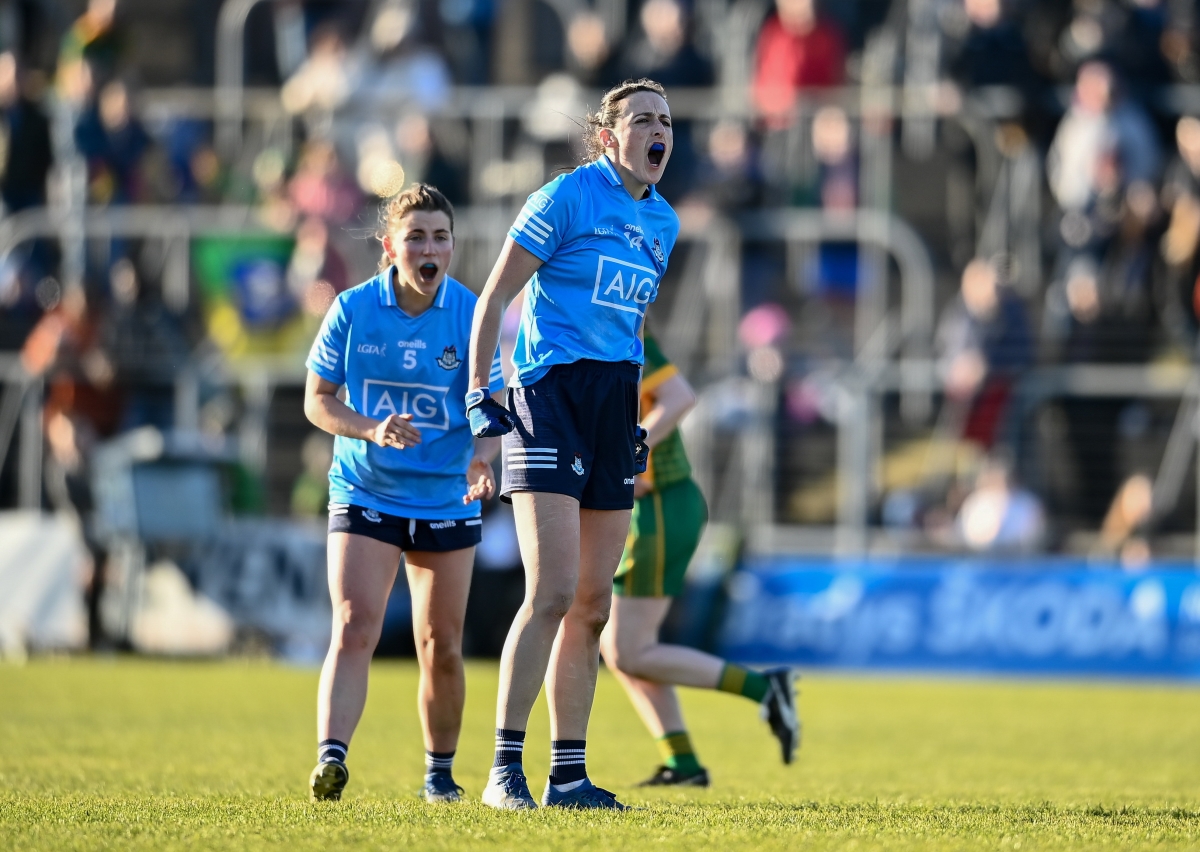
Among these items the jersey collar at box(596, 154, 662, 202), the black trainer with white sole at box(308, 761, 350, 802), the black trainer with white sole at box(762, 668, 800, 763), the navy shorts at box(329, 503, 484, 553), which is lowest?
the black trainer with white sole at box(762, 668, 800, 763)

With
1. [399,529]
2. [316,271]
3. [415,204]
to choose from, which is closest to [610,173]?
[415,204]

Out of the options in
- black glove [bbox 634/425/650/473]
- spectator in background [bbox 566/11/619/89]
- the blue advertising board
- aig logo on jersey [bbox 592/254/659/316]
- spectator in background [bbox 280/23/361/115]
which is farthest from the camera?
spectator in background [bbox 280/23/361/115]

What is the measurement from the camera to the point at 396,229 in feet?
22.4

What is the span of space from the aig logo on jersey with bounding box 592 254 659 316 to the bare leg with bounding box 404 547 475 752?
3.99ft

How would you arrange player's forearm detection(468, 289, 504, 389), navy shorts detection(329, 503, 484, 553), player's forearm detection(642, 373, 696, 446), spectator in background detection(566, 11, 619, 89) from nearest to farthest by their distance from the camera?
player's forearm detection(468, 289, 504, 389) → navy shorts detection(329, 503, 484, 553) → player's forearm detection(642, 373, 696, 446) → spectator in background detection(566, 11, 619, 89)

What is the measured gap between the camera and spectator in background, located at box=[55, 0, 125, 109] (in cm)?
1848

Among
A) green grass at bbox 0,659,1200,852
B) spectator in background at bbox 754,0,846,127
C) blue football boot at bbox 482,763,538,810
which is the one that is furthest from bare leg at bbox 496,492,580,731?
spectator in background at bbox 754,0,846,127

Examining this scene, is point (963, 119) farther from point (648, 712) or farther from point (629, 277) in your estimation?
point (629, 277)

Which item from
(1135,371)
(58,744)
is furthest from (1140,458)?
(58,744)

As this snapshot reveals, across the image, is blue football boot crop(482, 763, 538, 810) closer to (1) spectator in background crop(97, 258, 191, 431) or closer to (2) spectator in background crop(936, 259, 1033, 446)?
(2) spectator in background crop(936, 259, 1033, 446)

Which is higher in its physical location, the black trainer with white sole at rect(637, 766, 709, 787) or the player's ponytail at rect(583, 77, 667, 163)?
the player's ponytail at rect(583, 77, 667, 163)

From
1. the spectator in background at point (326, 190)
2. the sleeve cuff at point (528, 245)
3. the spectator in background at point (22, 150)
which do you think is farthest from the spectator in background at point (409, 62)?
the sleeve cuff at point (528, 245)

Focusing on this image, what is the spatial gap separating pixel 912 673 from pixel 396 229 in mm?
10091

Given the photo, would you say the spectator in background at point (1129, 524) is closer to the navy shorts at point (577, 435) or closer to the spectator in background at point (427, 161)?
the spectator in background at point (427, 161)
